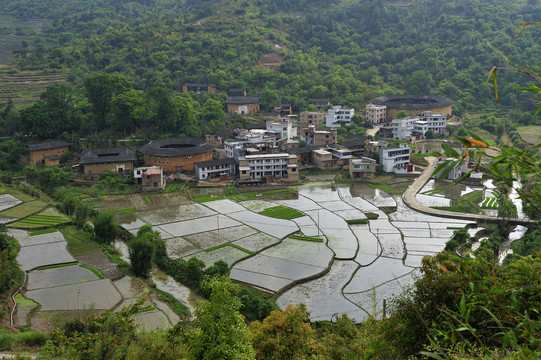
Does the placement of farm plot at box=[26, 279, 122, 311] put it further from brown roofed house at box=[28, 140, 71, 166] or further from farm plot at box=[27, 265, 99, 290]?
brown roofed house at box=[28, 140, 71, 166]

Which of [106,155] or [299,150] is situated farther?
[299,150]

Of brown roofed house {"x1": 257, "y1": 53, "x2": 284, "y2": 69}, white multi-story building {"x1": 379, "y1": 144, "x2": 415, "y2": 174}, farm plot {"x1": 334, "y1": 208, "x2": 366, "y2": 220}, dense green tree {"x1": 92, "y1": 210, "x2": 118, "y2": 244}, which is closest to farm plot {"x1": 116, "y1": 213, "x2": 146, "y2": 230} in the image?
dense green tree {"x1": 92, "y1": 210, "x2": 118, "y2": 244}

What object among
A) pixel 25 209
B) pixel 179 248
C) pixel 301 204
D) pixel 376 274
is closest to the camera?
pixel 376 274

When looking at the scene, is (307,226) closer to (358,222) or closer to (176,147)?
(358,222)

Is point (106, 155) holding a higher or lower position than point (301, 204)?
higher

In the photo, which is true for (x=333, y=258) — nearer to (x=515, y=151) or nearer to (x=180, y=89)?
(x=515, y=151)

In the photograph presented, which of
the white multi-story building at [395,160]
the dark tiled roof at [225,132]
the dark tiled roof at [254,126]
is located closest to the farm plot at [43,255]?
the dark tiled roof at [225,132]

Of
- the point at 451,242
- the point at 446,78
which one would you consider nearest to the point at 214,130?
the point at 451,242

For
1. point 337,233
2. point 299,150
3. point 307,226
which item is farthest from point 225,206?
point 299,150
